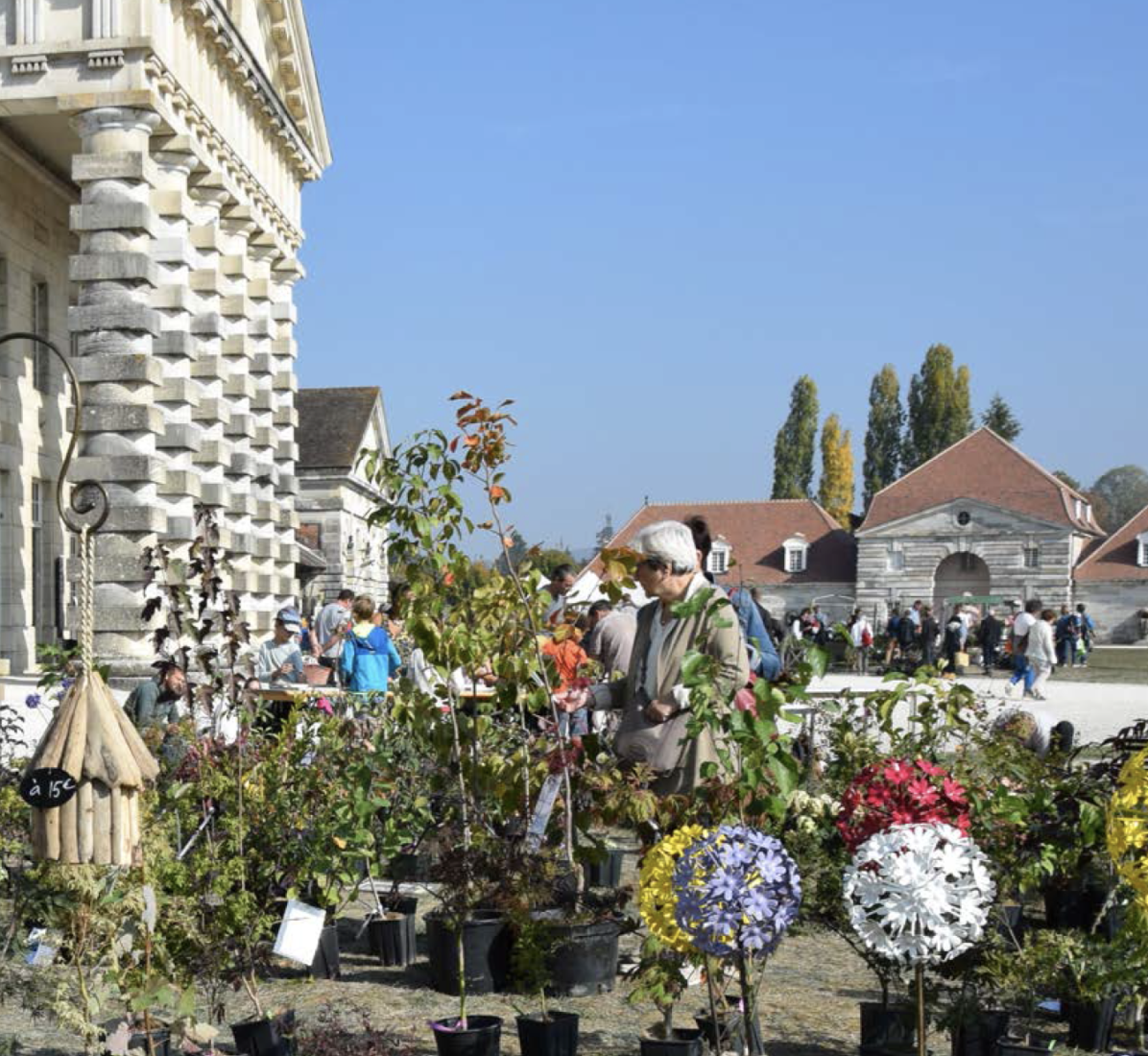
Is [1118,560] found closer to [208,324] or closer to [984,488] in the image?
[984,488]

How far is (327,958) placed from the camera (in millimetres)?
6289

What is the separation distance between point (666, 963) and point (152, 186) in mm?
15616

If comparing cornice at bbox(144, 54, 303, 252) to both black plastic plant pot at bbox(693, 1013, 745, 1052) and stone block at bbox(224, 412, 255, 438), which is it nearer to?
stone block at bbox(224, 412, 255, 438)

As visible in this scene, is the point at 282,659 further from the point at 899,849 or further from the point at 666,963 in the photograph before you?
the point at 899,849

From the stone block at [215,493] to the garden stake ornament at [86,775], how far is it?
1929cm

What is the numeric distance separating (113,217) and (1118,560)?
56.8 metres

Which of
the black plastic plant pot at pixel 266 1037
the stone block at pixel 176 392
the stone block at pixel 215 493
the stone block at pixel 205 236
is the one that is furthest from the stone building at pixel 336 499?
the black plastic plant pot at pixel 266 1037

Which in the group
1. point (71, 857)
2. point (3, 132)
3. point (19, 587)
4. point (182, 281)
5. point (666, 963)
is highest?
point (3, 132)

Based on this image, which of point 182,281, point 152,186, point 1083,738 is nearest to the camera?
point 1083,738

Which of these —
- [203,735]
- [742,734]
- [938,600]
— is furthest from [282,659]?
[938,600]

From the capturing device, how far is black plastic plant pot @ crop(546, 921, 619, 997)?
576 cm

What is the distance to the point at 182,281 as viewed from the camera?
19406 mm

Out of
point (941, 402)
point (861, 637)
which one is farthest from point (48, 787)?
point (941, 402)

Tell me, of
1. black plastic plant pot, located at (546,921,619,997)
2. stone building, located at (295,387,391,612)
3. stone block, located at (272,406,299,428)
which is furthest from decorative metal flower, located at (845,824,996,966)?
stone building, located at (295,387,391,612)
